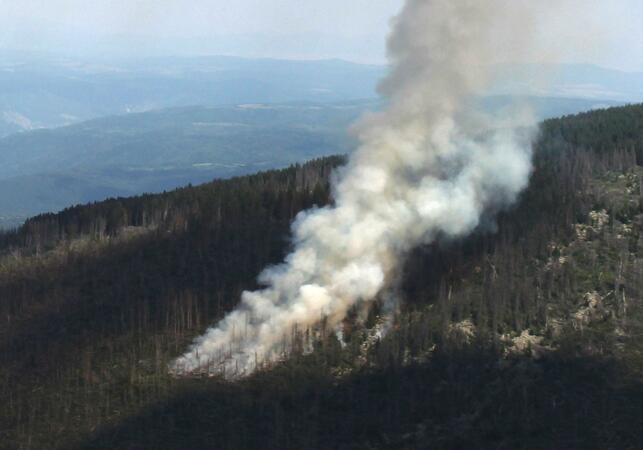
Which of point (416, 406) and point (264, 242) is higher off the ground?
point (264, 242)

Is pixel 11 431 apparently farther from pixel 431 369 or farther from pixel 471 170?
pixel 471 170

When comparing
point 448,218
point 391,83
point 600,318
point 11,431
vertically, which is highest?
point 391,83

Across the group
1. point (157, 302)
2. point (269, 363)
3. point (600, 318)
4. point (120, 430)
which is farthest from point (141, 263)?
point (600, 318)

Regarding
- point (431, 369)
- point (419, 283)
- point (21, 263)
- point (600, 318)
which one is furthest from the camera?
point (21, 263)

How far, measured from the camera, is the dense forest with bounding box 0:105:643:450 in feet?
393

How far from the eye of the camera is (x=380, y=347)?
5468 inches

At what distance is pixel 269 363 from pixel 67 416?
91.9ft

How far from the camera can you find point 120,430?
12031cm

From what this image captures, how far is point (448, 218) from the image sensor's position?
169 meters

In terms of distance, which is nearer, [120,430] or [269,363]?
[120,430]

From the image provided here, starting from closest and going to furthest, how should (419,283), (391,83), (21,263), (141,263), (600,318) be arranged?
(600,318), (419,283), (391,83), (141,263), (21,263)

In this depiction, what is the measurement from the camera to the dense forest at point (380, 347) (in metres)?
120

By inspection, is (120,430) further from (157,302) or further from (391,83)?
(391,83)

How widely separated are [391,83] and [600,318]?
53.6 metres
